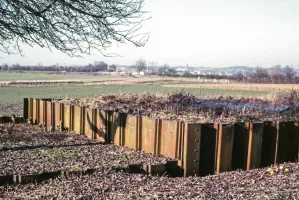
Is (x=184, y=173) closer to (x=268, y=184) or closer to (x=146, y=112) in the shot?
(x=268, y=184)

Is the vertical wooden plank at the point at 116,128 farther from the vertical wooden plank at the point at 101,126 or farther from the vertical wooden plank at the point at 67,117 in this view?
the vertical wooden plank at the point at 67,117

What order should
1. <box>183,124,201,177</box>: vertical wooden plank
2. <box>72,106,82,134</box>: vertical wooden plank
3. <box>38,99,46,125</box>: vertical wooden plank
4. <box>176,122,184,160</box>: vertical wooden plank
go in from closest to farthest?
<box>183,124,201,177</box>: vertical wooden plank, <box>176,122,184,160</box>: vertical wooden plank, <box>72,106,82,134</box>: vertical wooden plank, <box>38,99,46,125</box>: vertical wooden plank

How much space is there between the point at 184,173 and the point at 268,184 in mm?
2089

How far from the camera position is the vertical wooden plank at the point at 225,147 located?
7574mm

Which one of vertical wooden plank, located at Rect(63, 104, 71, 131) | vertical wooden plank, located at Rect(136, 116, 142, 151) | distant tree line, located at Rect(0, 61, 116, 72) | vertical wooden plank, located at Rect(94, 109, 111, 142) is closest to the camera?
vertical wooden plank, located at Rect(136, 116, 142, 151)

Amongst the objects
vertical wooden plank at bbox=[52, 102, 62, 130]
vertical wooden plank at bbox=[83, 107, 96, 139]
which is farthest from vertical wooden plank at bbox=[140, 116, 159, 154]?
vertical wooden plank at bbox=[52, 102, 62, 130]

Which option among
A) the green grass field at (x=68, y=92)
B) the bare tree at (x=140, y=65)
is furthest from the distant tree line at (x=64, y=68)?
the green grass field at (x=68, y=92)

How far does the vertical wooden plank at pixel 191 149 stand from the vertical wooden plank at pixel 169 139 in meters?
0.42

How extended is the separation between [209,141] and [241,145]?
0.74 m

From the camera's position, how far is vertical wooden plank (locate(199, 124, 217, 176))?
25.1ft

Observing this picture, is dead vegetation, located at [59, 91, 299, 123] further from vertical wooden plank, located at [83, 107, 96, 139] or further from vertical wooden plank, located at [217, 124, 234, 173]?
vertical wooden plank, located at [217, 124, 234, 173]

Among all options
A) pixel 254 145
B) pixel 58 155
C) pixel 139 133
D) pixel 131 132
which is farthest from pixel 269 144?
pixel 58 155

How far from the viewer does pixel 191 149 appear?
754 cm

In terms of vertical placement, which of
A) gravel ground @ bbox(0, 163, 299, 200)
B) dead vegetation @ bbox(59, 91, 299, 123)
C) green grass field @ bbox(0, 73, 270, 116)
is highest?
dead vegetation @ bbox(59, 91, 299, 123)
